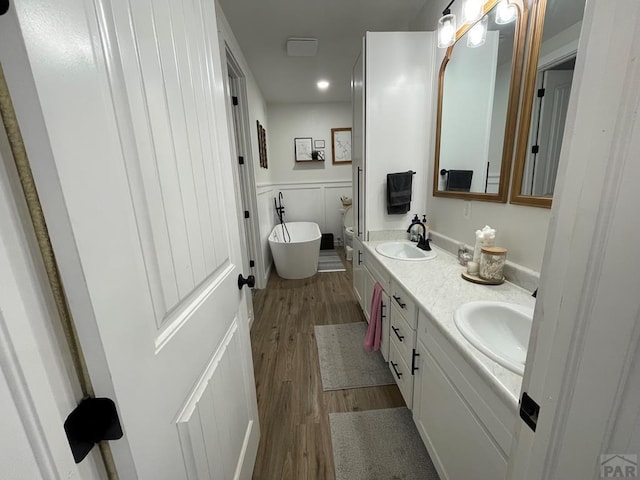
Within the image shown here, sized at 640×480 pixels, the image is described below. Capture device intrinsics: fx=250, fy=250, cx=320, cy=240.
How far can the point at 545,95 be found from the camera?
108cm

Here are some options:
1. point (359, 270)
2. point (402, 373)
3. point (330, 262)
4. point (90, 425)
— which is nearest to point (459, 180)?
point (359, 270)

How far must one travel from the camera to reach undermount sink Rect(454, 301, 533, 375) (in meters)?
0.93

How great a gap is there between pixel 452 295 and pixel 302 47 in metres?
2.62

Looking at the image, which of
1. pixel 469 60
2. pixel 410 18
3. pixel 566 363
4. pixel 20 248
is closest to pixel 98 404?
pixel 20 248

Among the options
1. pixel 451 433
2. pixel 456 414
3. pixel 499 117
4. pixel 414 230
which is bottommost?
pixel 451 433

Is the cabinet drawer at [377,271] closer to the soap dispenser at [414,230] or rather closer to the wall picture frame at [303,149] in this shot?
the soap dispenser at [414,230]

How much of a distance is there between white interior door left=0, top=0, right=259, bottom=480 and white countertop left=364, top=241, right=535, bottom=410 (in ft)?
2.59

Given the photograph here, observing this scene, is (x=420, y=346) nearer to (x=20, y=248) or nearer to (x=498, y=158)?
(x=498, y=158)

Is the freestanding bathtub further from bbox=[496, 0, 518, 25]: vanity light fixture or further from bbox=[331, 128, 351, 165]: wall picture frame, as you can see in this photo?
bbox=[496, 0, 518, 25]: vanity light fixture

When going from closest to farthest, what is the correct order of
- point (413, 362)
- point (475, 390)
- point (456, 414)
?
1. point (475, 390)
2. point (456, 414)
3. point (413, 362)

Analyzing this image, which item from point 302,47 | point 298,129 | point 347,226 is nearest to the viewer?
point 302,47

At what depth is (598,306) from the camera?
1.08 ft

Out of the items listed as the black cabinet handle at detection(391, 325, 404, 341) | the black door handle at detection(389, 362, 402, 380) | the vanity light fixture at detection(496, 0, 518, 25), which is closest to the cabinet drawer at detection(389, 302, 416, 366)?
the black cabinet handle at detection(391, 325, 404, 341)

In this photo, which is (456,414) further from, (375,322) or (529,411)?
(375,322)
